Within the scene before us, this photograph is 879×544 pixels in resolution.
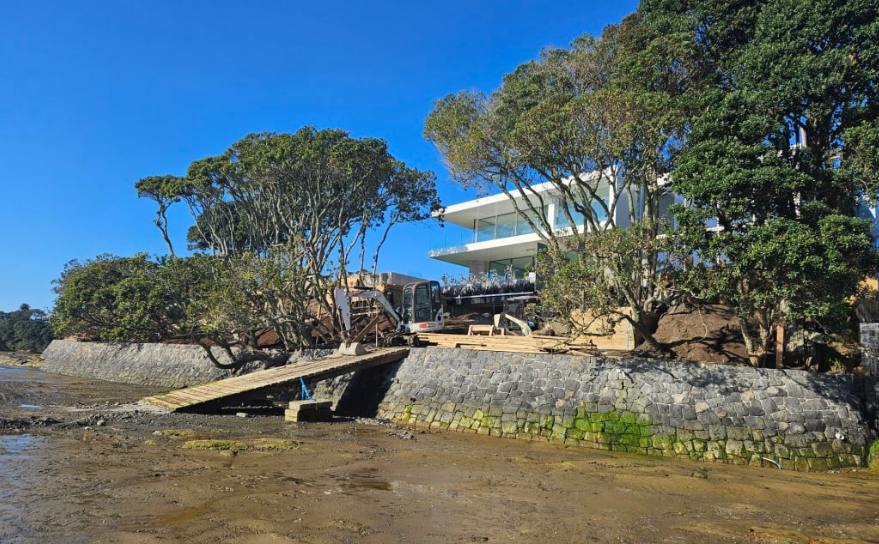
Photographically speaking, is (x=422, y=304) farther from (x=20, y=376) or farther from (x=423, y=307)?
(x=20, y=376)

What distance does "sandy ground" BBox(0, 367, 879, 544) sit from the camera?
592 centimetres

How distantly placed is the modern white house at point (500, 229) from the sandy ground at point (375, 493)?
18820 millimetres

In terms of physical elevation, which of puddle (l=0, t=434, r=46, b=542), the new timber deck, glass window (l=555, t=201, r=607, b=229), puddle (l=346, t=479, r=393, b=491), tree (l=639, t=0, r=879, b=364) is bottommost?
puddle (l=346, t=479, r=393, b=491)

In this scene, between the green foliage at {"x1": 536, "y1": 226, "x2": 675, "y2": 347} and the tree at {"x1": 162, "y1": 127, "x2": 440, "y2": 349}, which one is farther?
the tree at {"x1": 162, "y1": 127, "x2": 440, "y2": 349}

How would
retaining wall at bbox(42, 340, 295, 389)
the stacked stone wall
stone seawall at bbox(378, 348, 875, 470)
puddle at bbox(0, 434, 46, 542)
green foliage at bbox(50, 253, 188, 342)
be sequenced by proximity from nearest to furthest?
puddle at bbox(0, 434, 46, 542) < stone seawall at bbox(378, 348, 875, 470) < green foliage at bbox(50, 253, 188, 342) < the stacked stone wall < retaining wall at bbox(42, 340, 295, 389)

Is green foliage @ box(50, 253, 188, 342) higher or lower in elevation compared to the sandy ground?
higher

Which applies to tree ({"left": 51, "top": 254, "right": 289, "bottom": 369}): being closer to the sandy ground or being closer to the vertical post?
the sandy ground

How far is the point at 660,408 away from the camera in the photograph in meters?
12.7

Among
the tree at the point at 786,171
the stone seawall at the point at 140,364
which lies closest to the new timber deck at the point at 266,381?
the stone seawall at the point at 140,364

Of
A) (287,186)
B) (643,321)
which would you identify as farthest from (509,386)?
(287,186)

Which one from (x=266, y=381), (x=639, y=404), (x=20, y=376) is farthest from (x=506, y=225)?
(x=20, y=376)

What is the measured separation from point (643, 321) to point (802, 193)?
4764 millimetres

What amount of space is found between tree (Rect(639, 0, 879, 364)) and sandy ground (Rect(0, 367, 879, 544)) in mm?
3829

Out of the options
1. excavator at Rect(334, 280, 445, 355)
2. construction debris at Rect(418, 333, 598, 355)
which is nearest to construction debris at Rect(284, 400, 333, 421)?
construction debris at Rect(418, 333, 598, 355)
